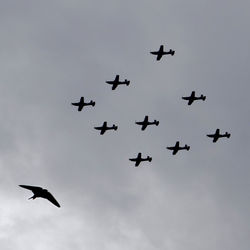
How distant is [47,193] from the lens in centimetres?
11912
